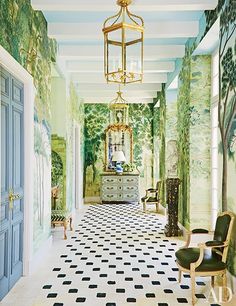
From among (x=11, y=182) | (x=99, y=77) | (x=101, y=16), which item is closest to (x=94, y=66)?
(x=99, y=77)

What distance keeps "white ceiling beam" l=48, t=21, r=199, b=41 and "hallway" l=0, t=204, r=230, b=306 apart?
12.3ft

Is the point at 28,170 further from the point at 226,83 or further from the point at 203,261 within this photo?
the point at 226,83

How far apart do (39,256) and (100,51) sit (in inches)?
159

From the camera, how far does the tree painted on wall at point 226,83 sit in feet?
12.2

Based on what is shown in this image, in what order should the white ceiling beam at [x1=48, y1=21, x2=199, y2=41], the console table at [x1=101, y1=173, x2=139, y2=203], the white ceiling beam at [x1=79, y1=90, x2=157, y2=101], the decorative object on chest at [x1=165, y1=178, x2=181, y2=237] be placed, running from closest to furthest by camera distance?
the white ceiling beam at [x1=48, y1=21, x2=199, y2=41]
the decorative object on chest at [x1=165, y1=178, x2=181, y2=237]
the white ceiling beam at [x1=79, y1=90, x2=157, y2=101]
the console table at [x1=101, y1=173, x2=139, y2=203]

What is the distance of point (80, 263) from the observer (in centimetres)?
466

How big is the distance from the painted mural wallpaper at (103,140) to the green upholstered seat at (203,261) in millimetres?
7622

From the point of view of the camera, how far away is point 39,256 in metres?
4.74

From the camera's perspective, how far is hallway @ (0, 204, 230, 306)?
3488mm

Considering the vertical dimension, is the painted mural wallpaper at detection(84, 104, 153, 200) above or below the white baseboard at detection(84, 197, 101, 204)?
above

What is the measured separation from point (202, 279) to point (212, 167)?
2.29 meters

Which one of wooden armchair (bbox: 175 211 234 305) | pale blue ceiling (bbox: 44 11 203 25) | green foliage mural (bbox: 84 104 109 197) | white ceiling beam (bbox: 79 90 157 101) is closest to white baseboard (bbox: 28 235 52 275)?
wooden armchair (bbox: 175 211 234 305)

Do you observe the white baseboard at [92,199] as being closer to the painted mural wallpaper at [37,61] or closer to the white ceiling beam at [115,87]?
the white ceiling beam at [115,87]

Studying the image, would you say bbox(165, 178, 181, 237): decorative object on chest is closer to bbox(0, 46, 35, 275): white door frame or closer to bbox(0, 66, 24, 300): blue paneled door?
bbox(0, 46, 35, 275): white door frame
